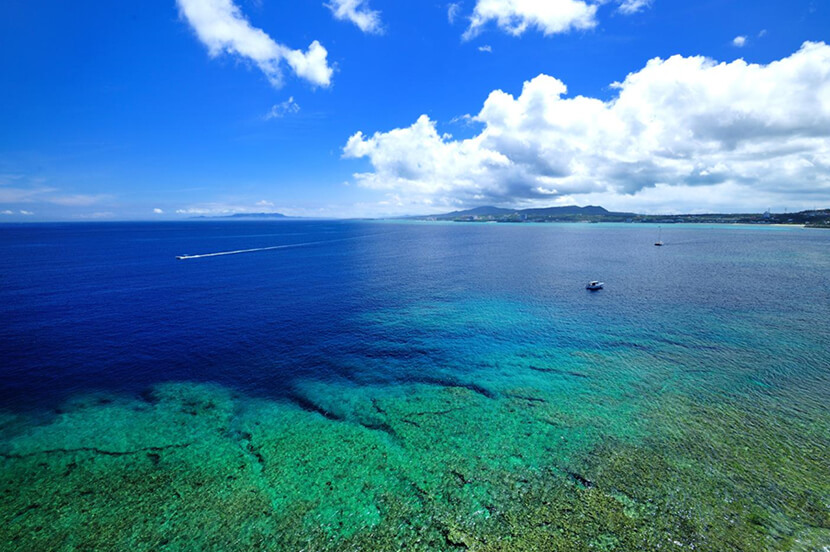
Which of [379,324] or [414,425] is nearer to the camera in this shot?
[414,425]

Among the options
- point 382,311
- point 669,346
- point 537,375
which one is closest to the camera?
point 537,375

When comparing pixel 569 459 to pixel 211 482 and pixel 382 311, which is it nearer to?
pixel 211 482

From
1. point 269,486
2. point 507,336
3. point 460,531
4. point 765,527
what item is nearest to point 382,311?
point 507,336

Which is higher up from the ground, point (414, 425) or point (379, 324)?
point (379, 324)

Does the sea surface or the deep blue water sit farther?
the deep blue water
